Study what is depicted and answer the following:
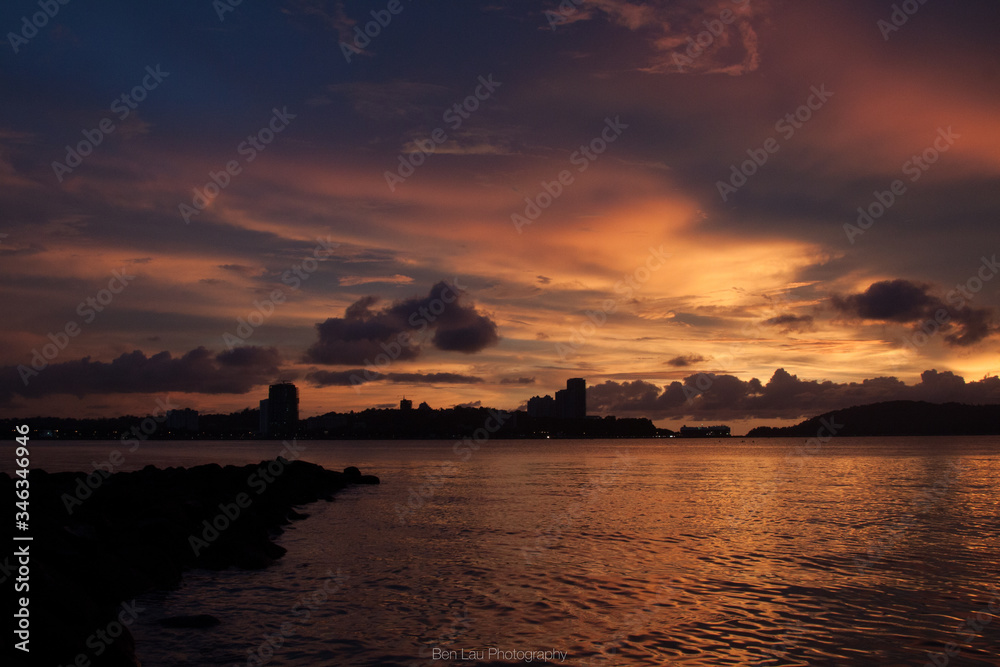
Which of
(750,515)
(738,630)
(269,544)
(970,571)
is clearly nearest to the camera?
(738,630)

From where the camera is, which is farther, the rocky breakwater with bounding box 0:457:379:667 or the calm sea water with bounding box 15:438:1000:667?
the calm sea water with bounding box 15:438:1000:667

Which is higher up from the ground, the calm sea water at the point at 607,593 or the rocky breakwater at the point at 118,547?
the rocky breakwater at the point at 118,547

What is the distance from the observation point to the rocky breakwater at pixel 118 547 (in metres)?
11.8

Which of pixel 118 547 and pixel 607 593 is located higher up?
pixel 118 547

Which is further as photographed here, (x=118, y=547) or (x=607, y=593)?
(x=118, y=547)

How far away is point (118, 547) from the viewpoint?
66.5 ft

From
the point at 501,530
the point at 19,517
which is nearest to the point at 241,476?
the point at 501,530

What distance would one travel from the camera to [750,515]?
3716 centimetres

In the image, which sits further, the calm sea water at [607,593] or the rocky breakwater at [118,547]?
the calm sea water at [607,593]

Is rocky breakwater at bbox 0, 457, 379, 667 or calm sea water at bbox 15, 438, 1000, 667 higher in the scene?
rocky breakwater at bbox 0, 457, 379, 667

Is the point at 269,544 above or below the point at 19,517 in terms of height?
below

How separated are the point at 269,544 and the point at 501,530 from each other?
11074 mm

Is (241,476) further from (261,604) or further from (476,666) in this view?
(476,666)

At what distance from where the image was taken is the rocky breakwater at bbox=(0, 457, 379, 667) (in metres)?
11.8
